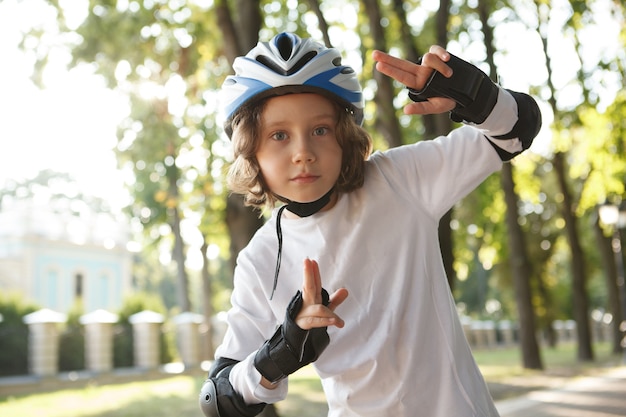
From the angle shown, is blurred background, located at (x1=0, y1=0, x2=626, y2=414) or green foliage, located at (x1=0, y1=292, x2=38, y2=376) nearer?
blurred background, located at (x1=0, y1=0, x2=626, y2=414)

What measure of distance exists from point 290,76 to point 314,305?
0.75 m

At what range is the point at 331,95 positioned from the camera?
2506 millimetres

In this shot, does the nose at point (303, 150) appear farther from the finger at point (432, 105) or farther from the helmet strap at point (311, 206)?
the finger at point (432, 105)

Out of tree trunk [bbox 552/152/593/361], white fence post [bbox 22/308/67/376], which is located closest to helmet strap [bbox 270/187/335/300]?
white fence post [bbox 22/308/67/376]

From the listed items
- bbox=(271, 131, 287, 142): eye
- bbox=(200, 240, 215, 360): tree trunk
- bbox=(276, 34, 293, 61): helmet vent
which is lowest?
bbox=(200, 240, 215, 360): tree trunk

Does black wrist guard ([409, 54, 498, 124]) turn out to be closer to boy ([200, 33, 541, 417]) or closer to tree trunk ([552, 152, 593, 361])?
boy ([200, 33, 541, 417])

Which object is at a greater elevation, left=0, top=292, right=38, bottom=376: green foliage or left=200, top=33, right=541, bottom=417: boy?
left=200, top=33, right=541, bottom=417: boy

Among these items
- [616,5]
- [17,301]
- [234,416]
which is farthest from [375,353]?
[17,301]

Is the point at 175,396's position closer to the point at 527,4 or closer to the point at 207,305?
the point at 527,4

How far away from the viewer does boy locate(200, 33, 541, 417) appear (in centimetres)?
231

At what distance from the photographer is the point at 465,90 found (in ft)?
7.55

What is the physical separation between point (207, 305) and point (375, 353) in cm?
2748

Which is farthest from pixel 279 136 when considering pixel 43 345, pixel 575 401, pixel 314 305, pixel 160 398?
pixel 43 345

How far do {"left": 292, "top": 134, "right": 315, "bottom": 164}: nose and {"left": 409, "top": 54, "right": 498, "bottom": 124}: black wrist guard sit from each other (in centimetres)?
33
